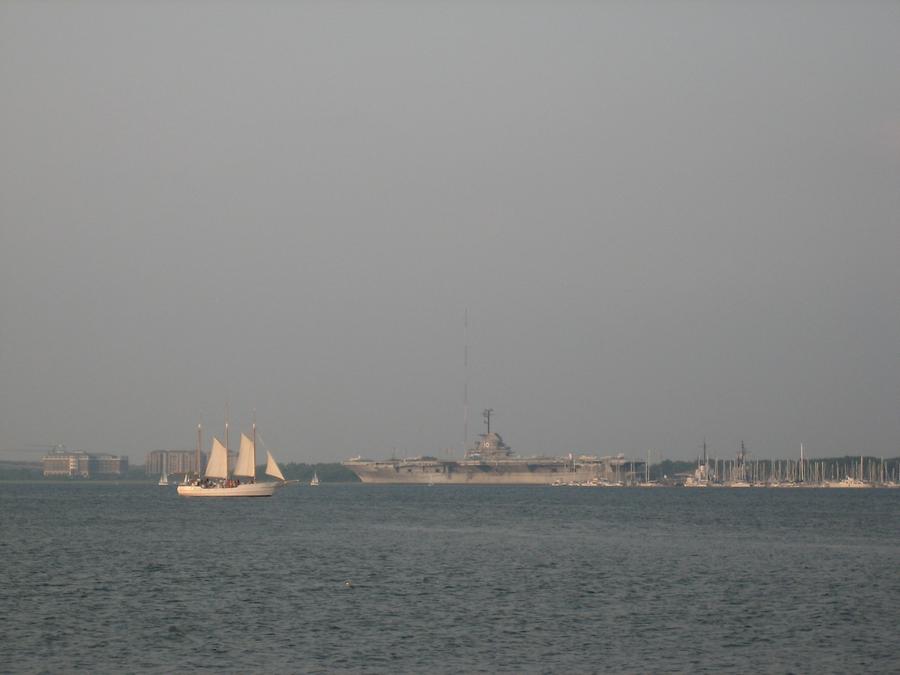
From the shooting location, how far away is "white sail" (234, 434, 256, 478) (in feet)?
425

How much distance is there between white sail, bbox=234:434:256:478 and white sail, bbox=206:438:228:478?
1.59 m

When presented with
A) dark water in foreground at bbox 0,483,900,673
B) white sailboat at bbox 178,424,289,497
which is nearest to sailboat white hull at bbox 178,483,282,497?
white sailboat at bbox 178,424,289,497

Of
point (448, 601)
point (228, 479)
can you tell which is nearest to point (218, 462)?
point (228, 479)

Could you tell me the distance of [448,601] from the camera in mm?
38719

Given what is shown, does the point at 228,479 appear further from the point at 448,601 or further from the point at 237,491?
the point at 448,601

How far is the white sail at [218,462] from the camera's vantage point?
425 ft

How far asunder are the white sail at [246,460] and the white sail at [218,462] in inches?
62.6

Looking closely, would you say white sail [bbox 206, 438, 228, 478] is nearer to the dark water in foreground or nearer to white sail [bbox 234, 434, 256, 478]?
white sail [bbox 234, 434, 256, 478]

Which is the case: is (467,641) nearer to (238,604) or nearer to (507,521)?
(238,604)

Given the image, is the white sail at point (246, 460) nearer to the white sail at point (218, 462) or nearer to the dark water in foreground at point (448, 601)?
the white sail at point (218, 462)

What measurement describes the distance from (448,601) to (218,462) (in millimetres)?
96063

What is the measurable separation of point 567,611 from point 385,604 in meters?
5.74

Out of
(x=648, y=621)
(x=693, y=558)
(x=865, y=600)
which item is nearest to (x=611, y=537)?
(x=693, y=558)

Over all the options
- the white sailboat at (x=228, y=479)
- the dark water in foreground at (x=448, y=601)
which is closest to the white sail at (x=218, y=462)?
the white sailboat at (x=228, y=479)
